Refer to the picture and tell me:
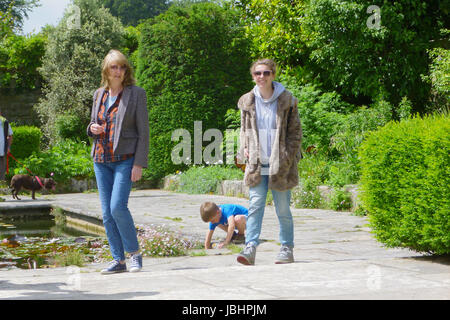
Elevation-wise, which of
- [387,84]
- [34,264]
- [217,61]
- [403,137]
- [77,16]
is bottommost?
[34,264]

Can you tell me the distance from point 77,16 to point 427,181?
55.7 ft

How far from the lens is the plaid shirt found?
4898mm

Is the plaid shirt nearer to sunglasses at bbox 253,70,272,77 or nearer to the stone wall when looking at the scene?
sunglasses at bbox 253,70,272,77

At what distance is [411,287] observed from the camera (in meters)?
3.97

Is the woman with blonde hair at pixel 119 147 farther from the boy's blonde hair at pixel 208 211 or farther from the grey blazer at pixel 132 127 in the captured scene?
the boy's blonde hair at pixel 208 211

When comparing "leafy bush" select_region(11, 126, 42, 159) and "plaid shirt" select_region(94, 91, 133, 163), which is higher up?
"leafy bush" select_region(11, 126, 42, 159)

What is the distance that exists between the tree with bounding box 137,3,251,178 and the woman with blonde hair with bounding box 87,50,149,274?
10.6 m

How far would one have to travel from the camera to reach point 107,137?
494cm

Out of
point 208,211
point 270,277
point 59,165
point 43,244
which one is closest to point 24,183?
point 59,165

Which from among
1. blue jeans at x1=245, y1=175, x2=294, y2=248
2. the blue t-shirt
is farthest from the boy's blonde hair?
blue jeans at x1=245, y1=175, x2=294, y2=248

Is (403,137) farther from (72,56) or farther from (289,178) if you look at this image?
(72,56)

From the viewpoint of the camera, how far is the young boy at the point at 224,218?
21.5ft

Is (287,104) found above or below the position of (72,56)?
below

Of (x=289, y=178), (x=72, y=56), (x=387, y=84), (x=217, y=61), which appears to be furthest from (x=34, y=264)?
(x=72, y=56)
